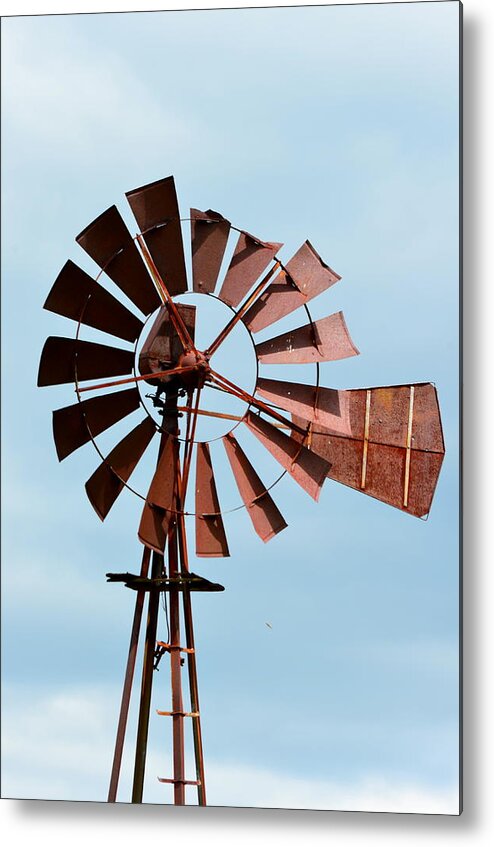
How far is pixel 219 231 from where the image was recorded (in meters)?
6.28

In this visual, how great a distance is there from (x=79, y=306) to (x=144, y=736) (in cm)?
170

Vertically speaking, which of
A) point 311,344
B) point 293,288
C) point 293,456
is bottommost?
point 293,456

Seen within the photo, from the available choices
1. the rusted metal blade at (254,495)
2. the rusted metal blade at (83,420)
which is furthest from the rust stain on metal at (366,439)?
the rusted metal blade at (83,420)

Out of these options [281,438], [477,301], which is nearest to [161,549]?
[281,438]

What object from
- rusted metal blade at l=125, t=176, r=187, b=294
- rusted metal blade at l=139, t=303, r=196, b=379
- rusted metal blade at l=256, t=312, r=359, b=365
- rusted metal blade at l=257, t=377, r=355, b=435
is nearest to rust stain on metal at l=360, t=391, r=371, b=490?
rusted metal blade at l=257, t=377, r=355, b=435

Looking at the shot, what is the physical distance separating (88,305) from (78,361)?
0.73 ft

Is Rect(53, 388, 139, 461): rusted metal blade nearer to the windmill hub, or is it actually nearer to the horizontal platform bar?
the windmill hub

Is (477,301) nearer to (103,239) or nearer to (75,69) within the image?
(103,239)

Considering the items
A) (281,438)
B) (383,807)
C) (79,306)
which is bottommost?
(383,807)

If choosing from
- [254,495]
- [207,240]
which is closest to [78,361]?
[207,240]

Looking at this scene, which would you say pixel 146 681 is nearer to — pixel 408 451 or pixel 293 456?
pixel 293 456

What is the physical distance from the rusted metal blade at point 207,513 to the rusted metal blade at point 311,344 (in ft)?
1.50

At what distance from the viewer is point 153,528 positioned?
20.7 feet

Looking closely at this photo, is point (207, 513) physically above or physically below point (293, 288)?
below
